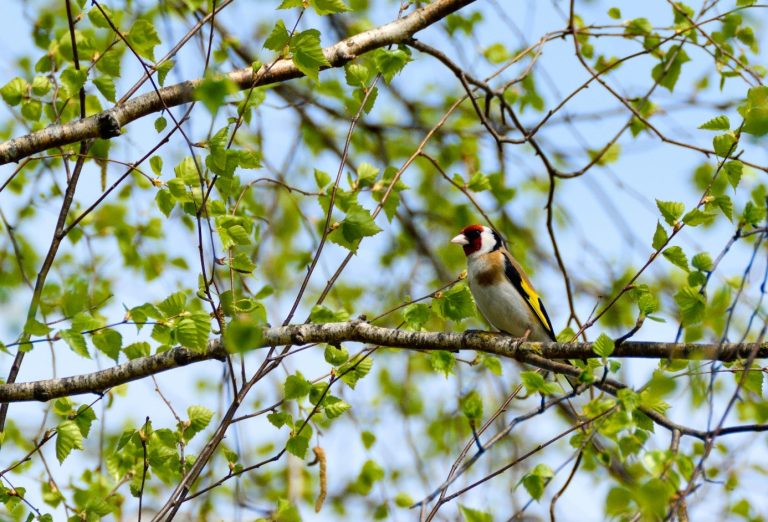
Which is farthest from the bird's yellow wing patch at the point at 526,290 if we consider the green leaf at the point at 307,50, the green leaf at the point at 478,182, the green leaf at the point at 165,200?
the green leaf at the point at 307,50

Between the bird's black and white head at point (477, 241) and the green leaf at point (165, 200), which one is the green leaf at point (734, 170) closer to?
the green leaf at point (165, 200)

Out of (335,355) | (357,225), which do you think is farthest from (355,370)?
(357,225)

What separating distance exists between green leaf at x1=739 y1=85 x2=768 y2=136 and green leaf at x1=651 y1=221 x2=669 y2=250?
1.67 feet

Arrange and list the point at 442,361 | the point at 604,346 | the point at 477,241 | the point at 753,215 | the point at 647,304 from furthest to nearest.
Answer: the point at 477,241 < the point at 442,361 < the point at 647,304 < the point at 753,215 < the point at 604,346

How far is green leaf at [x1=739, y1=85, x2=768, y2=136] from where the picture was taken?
11.4ft

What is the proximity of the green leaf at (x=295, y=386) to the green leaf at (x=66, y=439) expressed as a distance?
0.85 m

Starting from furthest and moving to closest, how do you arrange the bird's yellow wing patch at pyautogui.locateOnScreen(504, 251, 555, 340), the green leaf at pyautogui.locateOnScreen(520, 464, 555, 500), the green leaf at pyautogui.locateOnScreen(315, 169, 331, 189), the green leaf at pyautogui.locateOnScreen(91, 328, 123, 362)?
the bird's yellow wing patch at pyautogui.locateOnScreen(504, 251, 555, 340) < the green leaf at pyautogui.locateOnScreen(315, 169, 331, 189) < the green leaf at pyautogui.locateOnScreen(91, 328, 123, 362) < the green leaf at pyautogui.locateOnScreen(520, 464, 555, 500)

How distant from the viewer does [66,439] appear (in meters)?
3.68

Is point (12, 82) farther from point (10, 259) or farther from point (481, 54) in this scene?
point (481, 54)

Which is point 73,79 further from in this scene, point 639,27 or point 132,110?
point 639,27

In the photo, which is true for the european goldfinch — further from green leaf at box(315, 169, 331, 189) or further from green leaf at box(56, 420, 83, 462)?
green leaf at box(56, 420, 83, 462)

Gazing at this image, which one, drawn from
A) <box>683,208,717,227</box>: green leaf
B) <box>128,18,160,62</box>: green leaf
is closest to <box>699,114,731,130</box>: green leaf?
<box>683,208,717,227</box>: green leaf

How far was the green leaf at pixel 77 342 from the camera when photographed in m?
3.48

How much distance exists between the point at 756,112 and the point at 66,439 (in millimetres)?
3045
